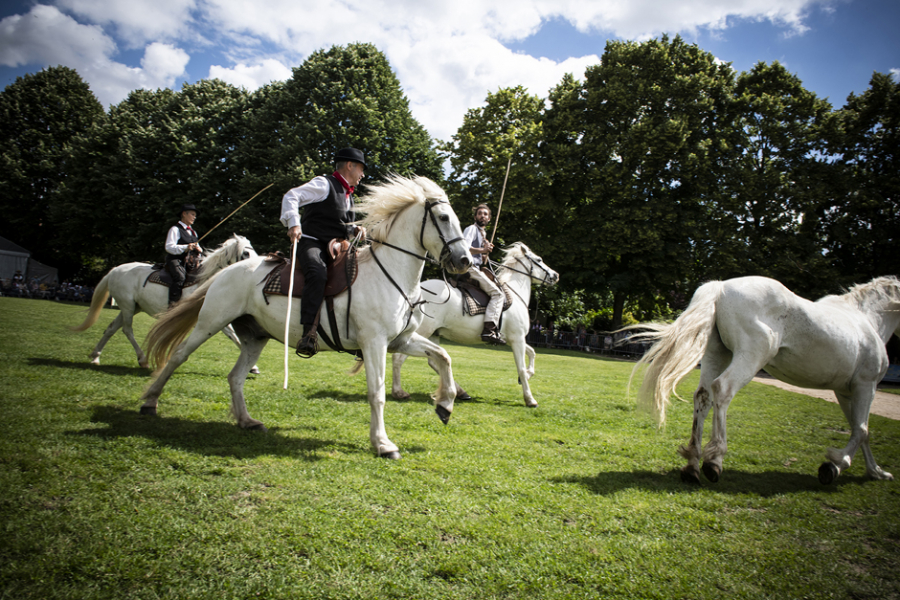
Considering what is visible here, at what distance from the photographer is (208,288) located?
5836 millimetres

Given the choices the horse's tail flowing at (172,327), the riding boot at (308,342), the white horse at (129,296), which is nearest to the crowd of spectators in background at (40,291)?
the white horse at (129,296)

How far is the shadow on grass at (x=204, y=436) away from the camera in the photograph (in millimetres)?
4535

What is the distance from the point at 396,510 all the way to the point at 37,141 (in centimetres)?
5121

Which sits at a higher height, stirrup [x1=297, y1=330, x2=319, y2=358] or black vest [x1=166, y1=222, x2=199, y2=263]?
black vest [x1=166, y1=222, x2=199, y2=263]

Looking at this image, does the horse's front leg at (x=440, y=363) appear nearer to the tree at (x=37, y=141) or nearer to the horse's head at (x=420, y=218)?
the horse's head at (x=420, y=218)

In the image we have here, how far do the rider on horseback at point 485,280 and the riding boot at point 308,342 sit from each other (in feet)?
14.5

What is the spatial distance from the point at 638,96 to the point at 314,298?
2788 cm

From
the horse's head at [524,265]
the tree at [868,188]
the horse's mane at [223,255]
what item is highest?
the tree at [868,188]

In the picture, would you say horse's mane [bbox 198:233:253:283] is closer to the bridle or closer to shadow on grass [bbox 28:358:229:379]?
shadow on grass [bbox 28:358:229:379]

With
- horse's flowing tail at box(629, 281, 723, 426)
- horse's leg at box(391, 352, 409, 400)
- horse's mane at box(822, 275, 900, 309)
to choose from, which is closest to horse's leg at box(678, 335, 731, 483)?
horse's flowing tail at box(629, 281, 723, 426)

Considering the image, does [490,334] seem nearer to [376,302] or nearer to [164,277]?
[376,302]

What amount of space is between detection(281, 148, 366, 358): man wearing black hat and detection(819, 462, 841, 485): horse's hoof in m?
5.54

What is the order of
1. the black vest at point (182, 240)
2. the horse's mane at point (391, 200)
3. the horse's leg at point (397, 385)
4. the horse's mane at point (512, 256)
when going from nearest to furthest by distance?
the horse's mane at point (391, 200)
the horse's leg at point (397, 385)
the black vest at point (182, 240)
the horse's mane at point (512, 256)

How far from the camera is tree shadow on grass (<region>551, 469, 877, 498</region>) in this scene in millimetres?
4512
